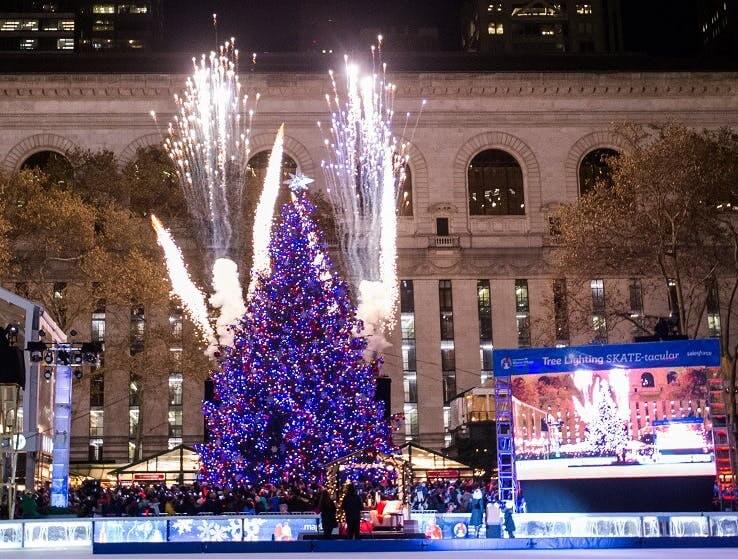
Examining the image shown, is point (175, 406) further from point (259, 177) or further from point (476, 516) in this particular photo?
point (476, 516)

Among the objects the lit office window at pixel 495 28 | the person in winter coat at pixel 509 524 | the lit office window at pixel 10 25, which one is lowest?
the person in winter coat at pixel 509 524

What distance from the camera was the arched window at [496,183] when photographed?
54656 millimetres

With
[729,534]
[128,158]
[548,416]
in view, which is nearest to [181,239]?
[128,158]

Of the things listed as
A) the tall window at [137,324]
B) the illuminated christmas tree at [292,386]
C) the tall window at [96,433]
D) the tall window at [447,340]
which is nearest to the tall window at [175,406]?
the tall window at [137,324]

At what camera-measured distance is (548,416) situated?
29344 millimetres

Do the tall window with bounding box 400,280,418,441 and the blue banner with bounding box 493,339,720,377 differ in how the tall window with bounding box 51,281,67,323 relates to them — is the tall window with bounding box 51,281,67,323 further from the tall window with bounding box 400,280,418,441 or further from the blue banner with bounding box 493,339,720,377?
the blue banner with bounding box 493,339,720,377

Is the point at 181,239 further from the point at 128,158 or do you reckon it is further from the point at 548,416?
the point at 548,416

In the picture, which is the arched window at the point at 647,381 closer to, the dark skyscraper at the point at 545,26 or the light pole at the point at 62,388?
the light pole at the point at 62,388

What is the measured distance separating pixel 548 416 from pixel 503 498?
2.46 m

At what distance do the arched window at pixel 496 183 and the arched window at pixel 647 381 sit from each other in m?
26.6

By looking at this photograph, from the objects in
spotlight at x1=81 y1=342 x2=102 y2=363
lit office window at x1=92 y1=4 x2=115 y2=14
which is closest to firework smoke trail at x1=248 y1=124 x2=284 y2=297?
spotlight at x1=81 y1=342 x2=102 y2=363

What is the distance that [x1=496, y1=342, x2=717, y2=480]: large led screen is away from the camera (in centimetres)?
2803

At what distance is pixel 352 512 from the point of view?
2245cm

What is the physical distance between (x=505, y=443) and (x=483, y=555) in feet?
29.9
